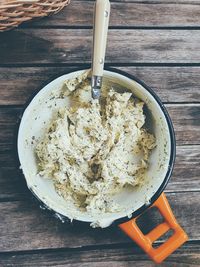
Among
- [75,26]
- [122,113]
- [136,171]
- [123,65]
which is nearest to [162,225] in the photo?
[136,171]

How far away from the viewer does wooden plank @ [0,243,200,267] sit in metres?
0.95

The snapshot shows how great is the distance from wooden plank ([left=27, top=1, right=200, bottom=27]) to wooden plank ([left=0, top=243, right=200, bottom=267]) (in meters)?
0.48

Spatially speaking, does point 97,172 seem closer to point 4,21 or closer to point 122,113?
point 122,113

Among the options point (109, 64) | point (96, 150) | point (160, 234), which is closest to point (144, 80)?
point (109, 64)

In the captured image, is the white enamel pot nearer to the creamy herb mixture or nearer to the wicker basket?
the creamy herb mixture

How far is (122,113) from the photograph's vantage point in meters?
0.92

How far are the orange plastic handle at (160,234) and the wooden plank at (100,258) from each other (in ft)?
0.24

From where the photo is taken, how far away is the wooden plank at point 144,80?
3.24 feet

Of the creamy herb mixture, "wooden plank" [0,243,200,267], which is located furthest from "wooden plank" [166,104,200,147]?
"wooden plank" [0,243,200,267]

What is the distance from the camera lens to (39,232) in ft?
3.13

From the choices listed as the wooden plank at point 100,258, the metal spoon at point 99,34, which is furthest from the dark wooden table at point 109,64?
the metal spoon at point 99,34

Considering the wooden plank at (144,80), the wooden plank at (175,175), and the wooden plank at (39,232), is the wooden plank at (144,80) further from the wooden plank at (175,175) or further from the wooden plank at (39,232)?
the wooden plank at (39,232)

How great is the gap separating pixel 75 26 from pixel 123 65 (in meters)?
0.14

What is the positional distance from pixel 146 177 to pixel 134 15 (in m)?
0.37
